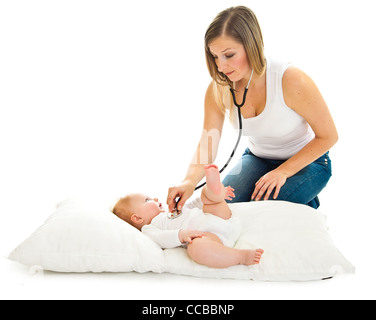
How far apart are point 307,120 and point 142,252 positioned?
0.97 metres

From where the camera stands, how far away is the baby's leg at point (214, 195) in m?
1.92

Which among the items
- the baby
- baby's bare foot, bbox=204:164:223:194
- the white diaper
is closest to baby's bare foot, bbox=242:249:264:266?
the baby

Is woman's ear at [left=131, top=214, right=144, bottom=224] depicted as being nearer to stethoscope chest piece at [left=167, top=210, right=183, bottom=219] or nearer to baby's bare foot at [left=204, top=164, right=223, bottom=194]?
stethoscope chest piece at [left=167, top=210, right=183, bottom=219]

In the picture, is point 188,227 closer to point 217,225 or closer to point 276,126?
point 217,225

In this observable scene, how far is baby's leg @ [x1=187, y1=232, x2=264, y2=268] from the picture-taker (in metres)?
1.79

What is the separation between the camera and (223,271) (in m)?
1.80

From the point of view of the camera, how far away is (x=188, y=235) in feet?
6.16

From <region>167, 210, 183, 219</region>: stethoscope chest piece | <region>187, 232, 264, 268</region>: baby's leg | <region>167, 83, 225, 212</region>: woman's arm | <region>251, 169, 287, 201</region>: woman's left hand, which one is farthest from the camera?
<region>167, 83, 225, 212</region>: woman's arm

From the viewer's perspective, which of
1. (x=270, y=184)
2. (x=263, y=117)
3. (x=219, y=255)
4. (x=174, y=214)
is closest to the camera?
(x=219, y=255)

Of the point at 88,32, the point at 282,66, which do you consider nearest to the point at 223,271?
the point at 282,66

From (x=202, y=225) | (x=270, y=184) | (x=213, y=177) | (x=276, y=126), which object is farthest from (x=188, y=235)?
(x=276, y=126)

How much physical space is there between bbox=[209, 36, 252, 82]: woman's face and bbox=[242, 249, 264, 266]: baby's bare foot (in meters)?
0.80

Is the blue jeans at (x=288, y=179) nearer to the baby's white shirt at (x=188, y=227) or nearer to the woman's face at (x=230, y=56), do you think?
the baby's white shirt at (x=188, y=227)

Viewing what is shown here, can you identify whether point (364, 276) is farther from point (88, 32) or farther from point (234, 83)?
point (88, 32)
